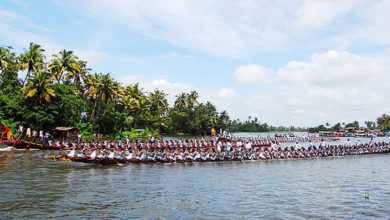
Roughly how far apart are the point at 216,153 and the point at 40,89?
2393 centimetres

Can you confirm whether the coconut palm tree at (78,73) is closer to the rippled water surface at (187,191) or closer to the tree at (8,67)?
the tree at (8,67)

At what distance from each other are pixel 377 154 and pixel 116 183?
3976 centimetres

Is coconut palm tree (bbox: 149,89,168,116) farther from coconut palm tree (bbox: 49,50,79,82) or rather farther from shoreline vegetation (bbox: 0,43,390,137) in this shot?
coconut palm tree (bbox: 49,50,79,82)

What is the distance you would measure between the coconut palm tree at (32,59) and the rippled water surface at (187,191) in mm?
22641

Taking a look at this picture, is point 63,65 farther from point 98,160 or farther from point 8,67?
point 98,160

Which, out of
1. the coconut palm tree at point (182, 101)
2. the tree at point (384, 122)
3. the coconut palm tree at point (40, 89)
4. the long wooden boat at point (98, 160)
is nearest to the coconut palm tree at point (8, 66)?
the coconut palm tree at point (40, 89)

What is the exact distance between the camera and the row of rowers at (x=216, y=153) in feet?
104

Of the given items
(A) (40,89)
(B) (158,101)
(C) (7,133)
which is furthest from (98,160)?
(B) (158,101)

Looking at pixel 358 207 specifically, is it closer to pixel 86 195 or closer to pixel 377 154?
pixel 86 195

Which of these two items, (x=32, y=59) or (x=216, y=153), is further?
(x=32, y=59)

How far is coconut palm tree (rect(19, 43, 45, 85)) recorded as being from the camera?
5247cm

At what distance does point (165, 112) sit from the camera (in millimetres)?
107812

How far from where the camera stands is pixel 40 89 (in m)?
46.8

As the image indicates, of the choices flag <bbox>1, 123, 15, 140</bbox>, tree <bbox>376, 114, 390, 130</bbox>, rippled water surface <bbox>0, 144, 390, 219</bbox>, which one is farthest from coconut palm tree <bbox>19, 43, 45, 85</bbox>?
tree <bbox>376, 114, 390, 130</bbox>
